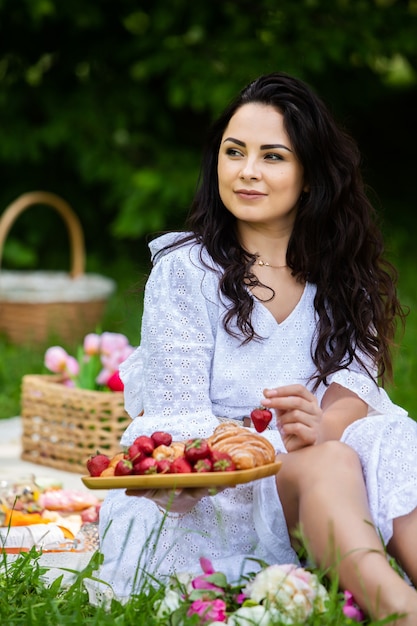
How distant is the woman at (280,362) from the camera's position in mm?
2336

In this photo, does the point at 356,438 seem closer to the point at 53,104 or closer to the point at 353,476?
the point at 353,476

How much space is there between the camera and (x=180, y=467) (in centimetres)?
222

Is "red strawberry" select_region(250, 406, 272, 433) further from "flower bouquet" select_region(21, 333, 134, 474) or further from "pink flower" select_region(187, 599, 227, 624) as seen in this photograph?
"flower bouquet" select_region(21, 333, 134, 474)

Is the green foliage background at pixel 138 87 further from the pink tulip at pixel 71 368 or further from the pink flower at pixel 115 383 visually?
the pink flower at pixel 115 383

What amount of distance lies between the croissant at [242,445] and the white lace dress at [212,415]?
15cm

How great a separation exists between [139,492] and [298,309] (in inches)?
29.2

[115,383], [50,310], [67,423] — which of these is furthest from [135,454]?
[50,310]

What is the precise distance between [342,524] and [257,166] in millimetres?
949

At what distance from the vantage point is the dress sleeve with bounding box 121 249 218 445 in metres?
2.57

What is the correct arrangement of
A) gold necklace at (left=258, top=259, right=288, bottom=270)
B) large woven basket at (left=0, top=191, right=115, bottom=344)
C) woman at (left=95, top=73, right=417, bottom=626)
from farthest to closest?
large woven basket at (left=0, top=191, right=115, bottom=344) → gold necklace at (left=258, top=259, right=288, bottom=270) → woman at (left=95, top=73, right=417, bottom=626)

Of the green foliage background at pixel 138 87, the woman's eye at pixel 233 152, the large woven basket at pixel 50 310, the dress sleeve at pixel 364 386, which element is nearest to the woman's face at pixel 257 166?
the woman's eye at pixel 233 152

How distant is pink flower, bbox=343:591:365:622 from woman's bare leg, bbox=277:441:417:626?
0.04 ft

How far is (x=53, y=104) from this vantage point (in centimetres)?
777

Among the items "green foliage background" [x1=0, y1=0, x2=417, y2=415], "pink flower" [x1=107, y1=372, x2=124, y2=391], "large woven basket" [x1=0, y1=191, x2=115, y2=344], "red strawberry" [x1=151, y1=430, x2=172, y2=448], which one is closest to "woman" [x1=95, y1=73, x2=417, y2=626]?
"red strawberry" [x1=151, y1=430, x2=172, y2=448]
